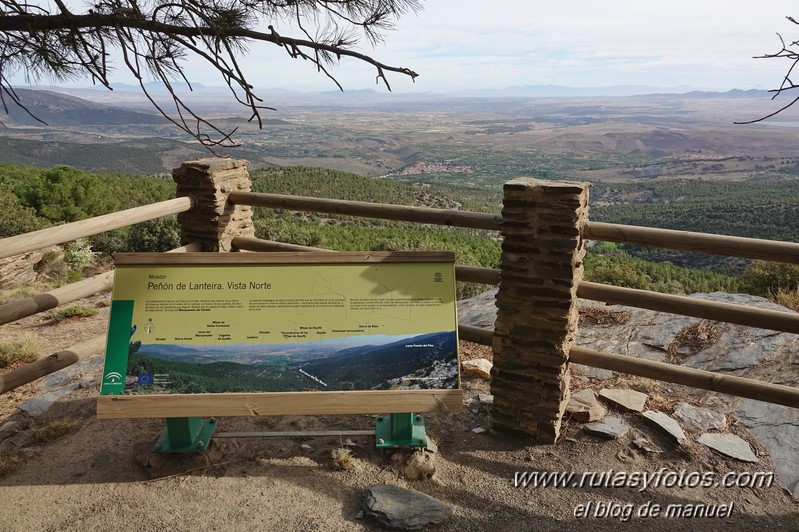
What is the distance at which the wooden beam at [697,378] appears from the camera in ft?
10.2

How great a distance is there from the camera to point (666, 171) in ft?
253

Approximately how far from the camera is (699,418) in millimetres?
3881

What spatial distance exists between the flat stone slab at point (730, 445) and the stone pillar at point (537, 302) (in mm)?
950

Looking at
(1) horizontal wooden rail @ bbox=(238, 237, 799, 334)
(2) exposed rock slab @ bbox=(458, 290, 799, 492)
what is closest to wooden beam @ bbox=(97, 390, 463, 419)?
(1) horizontal wooden rail @ bbox=(238, 237, 799, 334)

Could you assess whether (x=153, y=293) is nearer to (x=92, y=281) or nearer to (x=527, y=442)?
(x=92, y=281)

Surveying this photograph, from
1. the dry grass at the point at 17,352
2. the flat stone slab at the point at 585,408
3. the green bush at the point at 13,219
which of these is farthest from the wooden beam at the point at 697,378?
the green bush at the point at 13,219

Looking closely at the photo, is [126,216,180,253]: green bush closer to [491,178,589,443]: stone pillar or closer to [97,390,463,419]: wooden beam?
[97,390,463,419]: wooden beam

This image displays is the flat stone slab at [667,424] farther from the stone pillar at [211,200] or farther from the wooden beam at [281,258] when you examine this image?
the stone pillar at [211,200]

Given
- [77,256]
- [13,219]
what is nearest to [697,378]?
[77,256]

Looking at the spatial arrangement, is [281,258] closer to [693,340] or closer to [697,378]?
[697,378]

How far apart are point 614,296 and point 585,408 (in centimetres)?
89

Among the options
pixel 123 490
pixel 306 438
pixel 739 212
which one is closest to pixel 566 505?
pixel 306 438

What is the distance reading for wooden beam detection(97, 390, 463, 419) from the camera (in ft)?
9.70

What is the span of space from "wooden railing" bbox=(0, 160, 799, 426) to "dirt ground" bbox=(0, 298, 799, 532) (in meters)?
0.56
